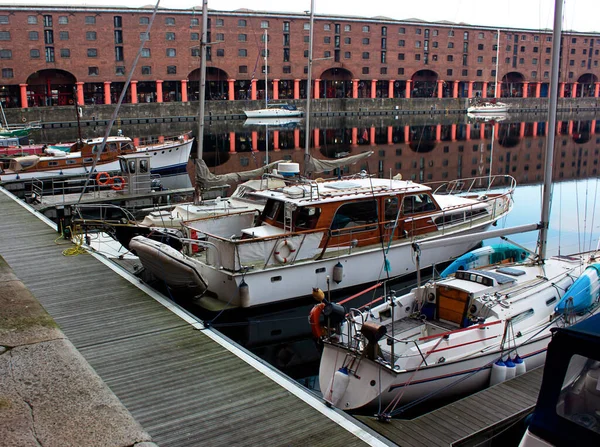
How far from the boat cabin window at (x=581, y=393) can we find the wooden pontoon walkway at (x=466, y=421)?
2032 millimetres

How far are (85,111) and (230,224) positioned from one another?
55347 millimetres

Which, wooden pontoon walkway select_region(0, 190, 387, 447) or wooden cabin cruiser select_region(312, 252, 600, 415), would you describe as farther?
wooden cabin cruiser select_region(312, 252, 600, 415)

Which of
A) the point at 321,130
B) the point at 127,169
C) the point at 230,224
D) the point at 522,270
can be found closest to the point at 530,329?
the point at 522,270

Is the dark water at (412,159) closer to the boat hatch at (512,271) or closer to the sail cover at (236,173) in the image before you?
the boat hatch at (512,271)

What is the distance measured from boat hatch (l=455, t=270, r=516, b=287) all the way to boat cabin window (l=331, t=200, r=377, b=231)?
368cm

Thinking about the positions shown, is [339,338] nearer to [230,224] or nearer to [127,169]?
[230,224]

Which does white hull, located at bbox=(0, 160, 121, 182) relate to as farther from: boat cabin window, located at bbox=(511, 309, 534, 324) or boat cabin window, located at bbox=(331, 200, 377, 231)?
boat cabin window, located at bbox=(511, 309, 534, 324)

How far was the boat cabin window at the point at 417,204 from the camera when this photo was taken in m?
14.5

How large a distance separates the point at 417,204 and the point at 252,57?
63230 mm

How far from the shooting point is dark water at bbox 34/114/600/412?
1225cm

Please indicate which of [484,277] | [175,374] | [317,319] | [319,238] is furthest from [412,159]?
[175,374]

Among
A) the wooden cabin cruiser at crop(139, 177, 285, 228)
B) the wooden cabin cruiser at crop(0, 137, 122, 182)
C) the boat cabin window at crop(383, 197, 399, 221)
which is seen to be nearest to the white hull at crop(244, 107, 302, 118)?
the wooden cabin cruiser at crop(0, 137, 122, 182)

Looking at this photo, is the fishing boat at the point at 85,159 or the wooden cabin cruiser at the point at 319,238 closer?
the wooden cabin cruiser at the point at 319,238

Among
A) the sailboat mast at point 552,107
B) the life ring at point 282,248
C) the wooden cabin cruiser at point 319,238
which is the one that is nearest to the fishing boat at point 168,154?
the wooden cabin cruiser at point 319,238
